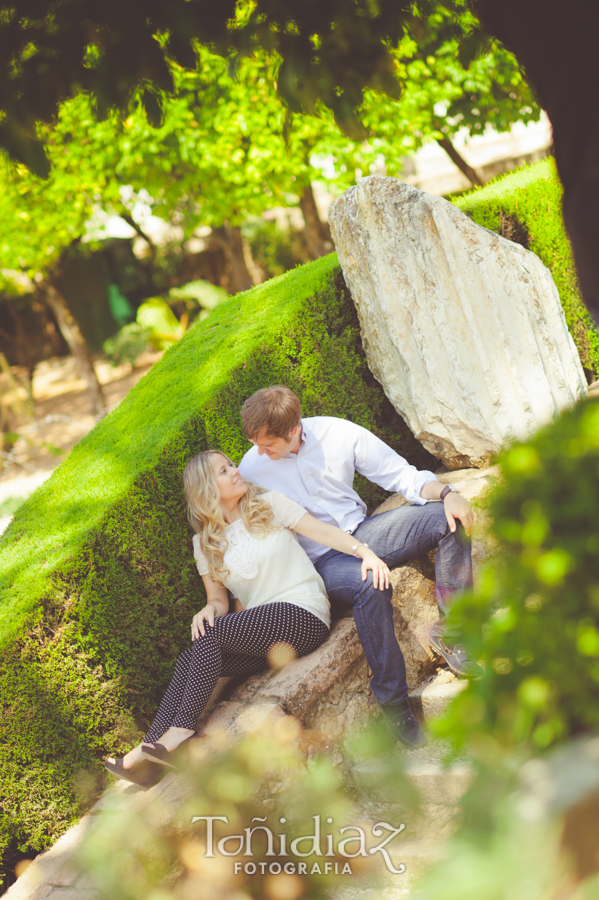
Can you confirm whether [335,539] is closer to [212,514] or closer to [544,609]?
Result: [212,514]

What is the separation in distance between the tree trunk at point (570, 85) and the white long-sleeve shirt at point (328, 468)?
2148 mm

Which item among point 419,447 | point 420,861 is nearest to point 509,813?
point 420,861

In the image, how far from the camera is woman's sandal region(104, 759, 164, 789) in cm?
290

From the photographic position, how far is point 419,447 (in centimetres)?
491

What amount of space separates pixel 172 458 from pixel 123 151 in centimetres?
707

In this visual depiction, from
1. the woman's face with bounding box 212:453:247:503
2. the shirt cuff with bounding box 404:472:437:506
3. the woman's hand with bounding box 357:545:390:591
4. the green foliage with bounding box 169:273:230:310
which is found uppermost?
the green foliage with bounding box 169:273:230:310

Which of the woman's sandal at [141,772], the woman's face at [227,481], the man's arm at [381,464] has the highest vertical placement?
the woman's face at [227,481]

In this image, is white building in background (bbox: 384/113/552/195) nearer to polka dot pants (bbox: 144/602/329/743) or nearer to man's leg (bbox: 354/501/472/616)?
man's leg (bbox: 354/501/472/616)

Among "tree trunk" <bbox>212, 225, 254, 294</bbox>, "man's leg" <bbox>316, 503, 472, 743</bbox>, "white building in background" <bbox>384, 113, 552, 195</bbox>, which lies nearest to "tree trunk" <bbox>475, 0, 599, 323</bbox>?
"man's leg" <bbox>316, 503, 472, 743</bbox>

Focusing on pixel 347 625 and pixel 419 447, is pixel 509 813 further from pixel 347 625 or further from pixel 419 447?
pixel 419 447

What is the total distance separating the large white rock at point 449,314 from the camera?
171 inches

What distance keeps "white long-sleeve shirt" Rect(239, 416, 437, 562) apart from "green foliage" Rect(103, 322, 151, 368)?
11.7 meters

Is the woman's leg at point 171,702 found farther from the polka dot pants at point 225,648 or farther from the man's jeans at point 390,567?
the man's jeans at point 390,567

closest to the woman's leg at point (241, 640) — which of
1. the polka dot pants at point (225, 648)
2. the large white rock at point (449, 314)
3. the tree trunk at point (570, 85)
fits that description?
the polka dot pants at point (225, 648)
